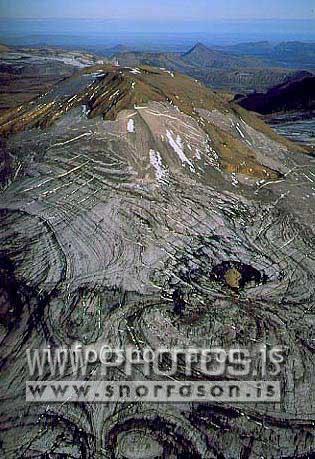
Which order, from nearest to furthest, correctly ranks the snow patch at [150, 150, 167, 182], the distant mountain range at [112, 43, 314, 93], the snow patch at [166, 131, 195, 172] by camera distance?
the snow patch at [150, 150, 167, 182] < the snow patch at [166, 131, 195, 172] < the distant mountain range at [112, 43, 314, 93]

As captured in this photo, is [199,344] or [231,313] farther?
[231,313]

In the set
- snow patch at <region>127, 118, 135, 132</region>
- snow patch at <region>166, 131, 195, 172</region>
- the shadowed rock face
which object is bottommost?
the shadowed rock face

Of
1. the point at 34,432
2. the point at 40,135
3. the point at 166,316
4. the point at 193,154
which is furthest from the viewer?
the point at 40,135

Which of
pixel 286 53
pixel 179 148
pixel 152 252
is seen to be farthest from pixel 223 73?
pixel 152 252

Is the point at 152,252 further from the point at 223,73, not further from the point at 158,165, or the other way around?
the point at 223,73

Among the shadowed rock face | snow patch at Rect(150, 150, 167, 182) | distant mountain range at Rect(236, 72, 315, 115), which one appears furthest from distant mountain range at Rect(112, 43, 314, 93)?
snow patch at Rect(150, 150, 167, 182)

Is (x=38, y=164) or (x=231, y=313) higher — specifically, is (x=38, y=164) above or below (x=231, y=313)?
above

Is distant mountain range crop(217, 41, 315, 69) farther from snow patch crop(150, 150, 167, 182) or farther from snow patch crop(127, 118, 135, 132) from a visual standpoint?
snow patch crop(150, 150, 167, 182)

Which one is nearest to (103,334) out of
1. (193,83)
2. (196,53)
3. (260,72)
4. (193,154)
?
(193,154)

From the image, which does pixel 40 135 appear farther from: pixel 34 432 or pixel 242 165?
pixel 34 432
